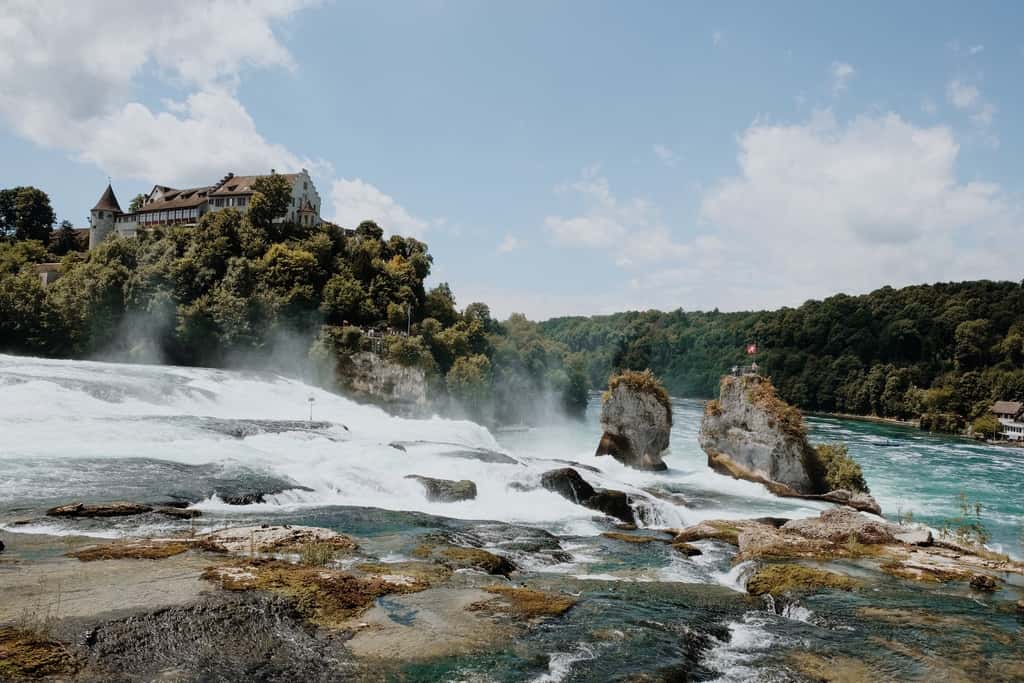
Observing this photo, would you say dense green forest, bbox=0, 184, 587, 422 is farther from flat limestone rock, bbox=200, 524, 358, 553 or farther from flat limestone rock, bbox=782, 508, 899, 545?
flat limestone rock, bbox=200, 524, 358, 553

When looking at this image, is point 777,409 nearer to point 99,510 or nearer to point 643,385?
point 643,385

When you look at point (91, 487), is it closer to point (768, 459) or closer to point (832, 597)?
point (832, 597)

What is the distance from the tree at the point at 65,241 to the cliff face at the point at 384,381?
56630mm

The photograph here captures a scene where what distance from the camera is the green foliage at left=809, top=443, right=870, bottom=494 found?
3416 centimetres

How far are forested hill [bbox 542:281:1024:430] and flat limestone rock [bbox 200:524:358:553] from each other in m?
92.8

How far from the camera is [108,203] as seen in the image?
8275 cm

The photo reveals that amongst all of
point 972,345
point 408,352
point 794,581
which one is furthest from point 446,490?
point 972,345

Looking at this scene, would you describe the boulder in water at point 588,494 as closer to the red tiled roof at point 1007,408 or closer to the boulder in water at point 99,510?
the boulder in water at point 99,510

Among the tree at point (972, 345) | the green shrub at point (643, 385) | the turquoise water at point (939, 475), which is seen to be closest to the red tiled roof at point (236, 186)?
the green shrub at point (643, 385)

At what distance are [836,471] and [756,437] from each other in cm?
432

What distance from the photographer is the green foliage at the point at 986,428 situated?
77875mm

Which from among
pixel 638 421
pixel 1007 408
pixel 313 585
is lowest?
pixel 313 585

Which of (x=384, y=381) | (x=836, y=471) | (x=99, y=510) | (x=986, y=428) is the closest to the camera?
(x=99, y=510)

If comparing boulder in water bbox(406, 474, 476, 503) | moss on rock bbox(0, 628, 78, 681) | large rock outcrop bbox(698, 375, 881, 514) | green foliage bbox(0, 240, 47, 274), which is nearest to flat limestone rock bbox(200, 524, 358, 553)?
moss on rock bbox(0, 628, 78, 681)
